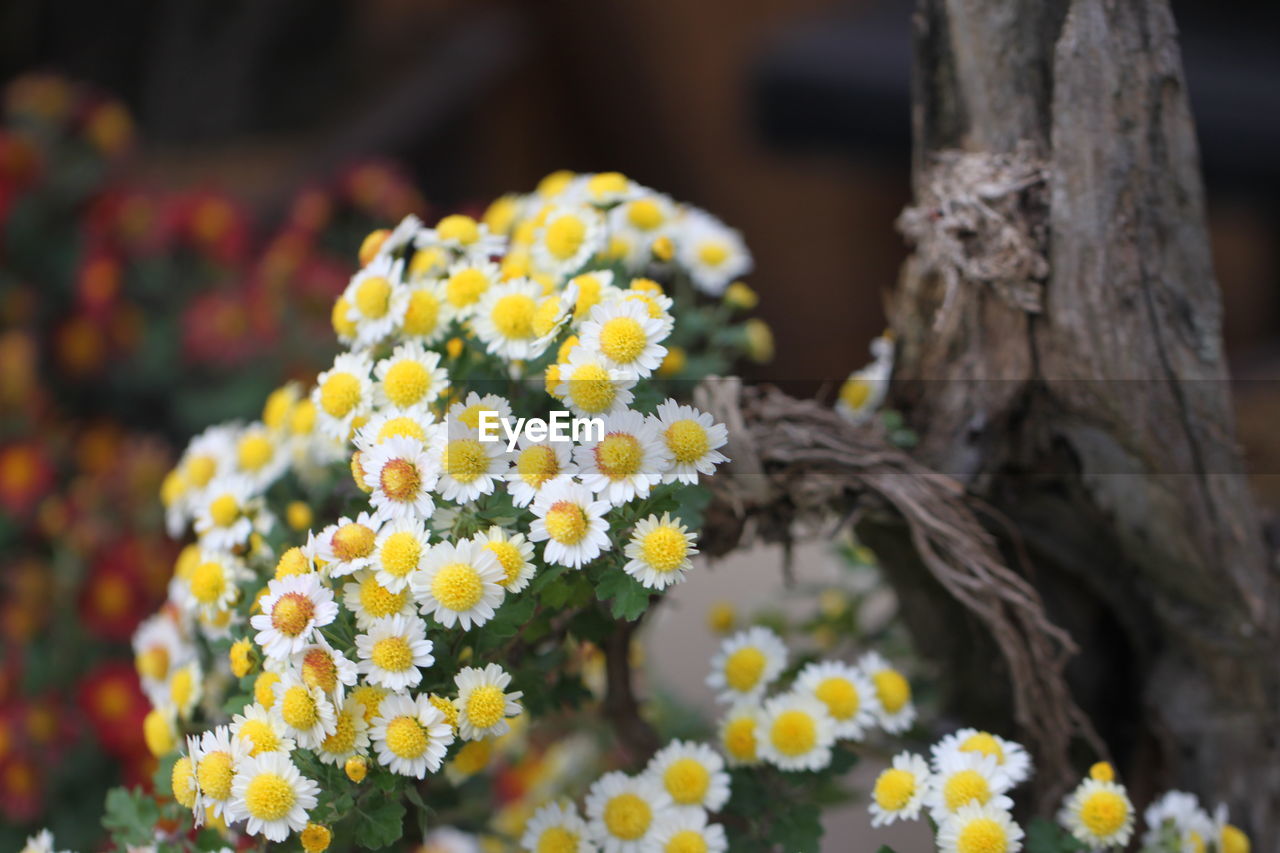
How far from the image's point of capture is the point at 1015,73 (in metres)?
0.79

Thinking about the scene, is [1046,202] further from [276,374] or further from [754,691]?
[276,374]

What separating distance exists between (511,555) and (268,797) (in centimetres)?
18

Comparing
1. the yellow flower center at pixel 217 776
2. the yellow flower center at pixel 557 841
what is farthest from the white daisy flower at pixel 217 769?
the yellow flower center at pixel 557 841

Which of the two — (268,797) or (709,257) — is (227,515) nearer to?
(268,797)

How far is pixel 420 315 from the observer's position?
757 mm

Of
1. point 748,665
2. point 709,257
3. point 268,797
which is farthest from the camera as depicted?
point 709,257

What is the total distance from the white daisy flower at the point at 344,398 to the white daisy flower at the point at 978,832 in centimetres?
45

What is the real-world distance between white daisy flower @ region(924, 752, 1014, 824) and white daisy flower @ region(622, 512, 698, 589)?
0.76 feet

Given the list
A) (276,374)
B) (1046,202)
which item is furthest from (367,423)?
(276,374)

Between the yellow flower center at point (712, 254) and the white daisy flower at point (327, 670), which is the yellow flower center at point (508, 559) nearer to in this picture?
the white daisy flower at point (327, 670)

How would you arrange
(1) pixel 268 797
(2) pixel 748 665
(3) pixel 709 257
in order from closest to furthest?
(1) pixel 268 797, (2) pixel 748 665, (3) pixel 709 257

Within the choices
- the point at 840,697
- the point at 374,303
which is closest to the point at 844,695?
the point at 840,697

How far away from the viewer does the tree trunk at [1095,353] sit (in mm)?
775

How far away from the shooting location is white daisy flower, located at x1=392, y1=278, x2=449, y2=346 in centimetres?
76
